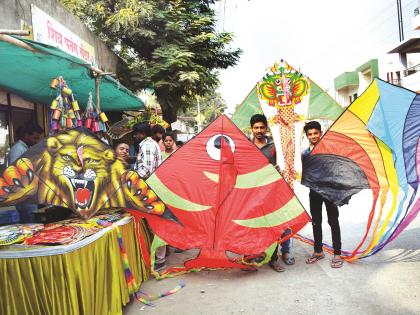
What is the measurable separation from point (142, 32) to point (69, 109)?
24.7ft

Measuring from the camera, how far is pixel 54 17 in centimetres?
664

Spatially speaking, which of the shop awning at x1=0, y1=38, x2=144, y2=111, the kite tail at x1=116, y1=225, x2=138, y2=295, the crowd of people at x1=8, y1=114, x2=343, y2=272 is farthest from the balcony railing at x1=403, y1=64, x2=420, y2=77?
the kite tail at x1=116, y1=225, x2=138, y2=295

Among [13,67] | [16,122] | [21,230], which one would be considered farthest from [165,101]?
[21,230]

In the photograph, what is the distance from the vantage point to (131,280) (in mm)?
3176

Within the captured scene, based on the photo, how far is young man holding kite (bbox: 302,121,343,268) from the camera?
3.91 metres

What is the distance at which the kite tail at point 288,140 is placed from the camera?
13.7 ft

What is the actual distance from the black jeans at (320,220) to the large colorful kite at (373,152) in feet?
0.42

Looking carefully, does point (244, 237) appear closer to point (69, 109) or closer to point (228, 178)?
point (228, 178)

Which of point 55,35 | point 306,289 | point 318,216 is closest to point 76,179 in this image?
point 306,289

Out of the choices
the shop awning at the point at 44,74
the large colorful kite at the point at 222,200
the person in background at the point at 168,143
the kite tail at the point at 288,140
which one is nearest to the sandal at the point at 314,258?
the large colorful kite at the point at 222,200

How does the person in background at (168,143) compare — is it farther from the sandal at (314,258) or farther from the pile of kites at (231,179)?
the sandal at (314,258)

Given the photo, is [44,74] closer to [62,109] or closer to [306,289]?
[62,109]

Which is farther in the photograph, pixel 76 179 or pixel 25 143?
pixel 25 143

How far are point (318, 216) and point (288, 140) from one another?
37.7 inches
